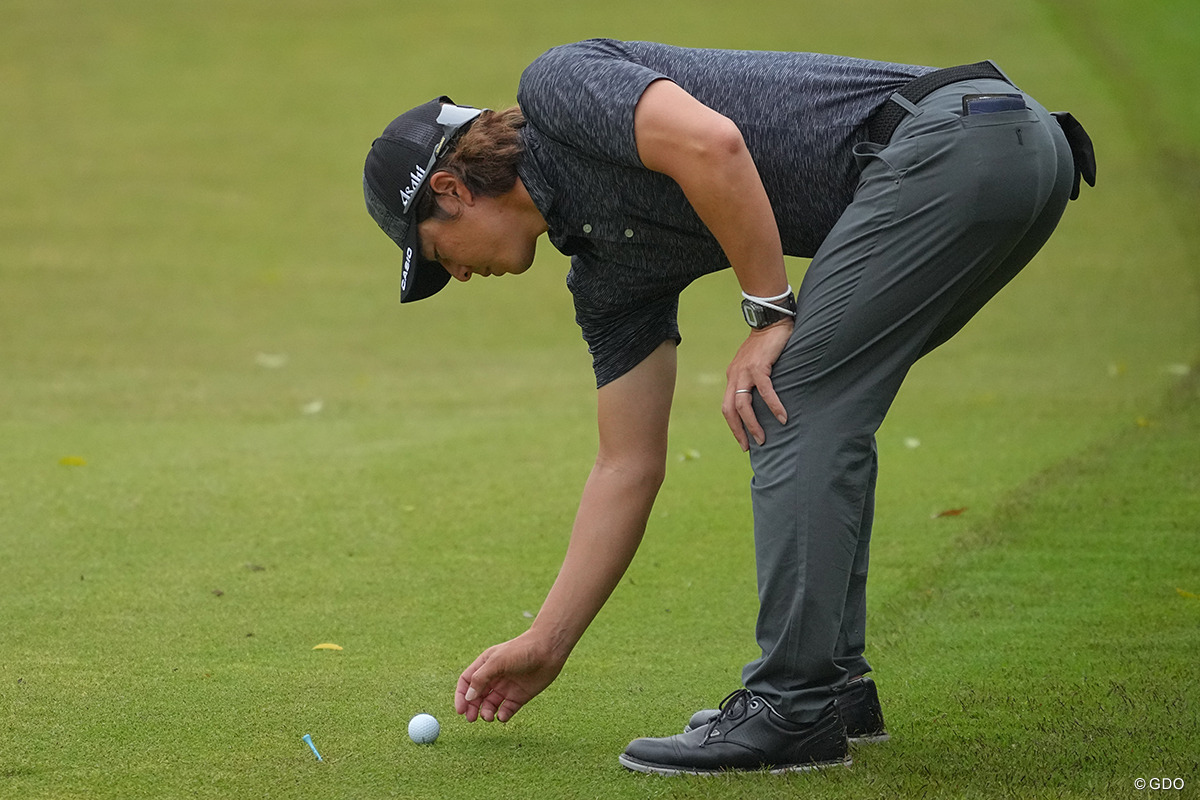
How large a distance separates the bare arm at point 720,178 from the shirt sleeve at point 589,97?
23mm

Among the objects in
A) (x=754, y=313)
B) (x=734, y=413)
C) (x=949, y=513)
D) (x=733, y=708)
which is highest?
(x=754, y=313)

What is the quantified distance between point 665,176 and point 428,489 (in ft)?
7.79

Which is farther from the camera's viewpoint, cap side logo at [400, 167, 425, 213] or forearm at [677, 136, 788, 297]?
→ cap side logo at [400, 167, 425, 213]

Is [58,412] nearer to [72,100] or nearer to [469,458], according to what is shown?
[469,458]

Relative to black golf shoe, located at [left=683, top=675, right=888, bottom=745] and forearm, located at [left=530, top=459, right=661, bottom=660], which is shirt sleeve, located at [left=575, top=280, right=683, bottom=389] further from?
black golf shoe, located at [left=683, top=675, right=888, bottom=745]

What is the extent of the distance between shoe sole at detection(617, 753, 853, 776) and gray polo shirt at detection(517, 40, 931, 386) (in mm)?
805

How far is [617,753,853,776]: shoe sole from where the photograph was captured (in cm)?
211

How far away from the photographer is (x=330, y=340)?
265 inches

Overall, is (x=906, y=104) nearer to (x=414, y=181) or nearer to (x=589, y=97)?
(x=589, y=97)

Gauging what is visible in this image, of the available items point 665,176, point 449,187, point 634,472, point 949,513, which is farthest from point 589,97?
point 949,513

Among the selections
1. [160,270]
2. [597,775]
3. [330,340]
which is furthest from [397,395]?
[597,775]

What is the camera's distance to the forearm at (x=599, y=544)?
2.37m

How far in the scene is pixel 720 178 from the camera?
1906mm

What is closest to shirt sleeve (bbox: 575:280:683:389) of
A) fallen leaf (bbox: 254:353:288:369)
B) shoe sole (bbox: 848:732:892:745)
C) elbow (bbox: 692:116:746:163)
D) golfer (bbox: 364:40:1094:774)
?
golfer (bbox: 364:40:1094:774)
